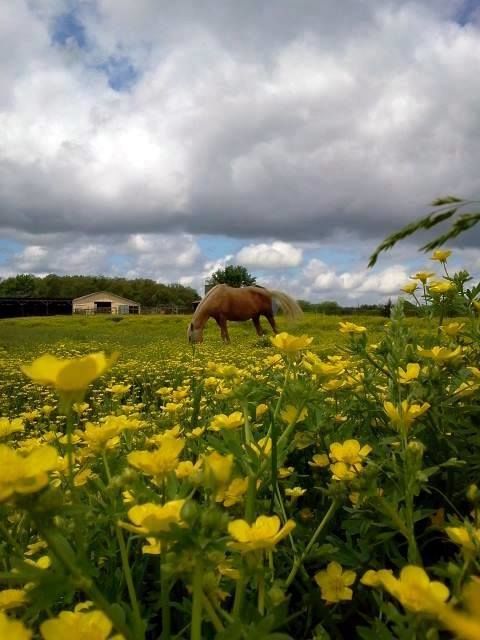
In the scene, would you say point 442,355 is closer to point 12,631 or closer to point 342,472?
point 342,472

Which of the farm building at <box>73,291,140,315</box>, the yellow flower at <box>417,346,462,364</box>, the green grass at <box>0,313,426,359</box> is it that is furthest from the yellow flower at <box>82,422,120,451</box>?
the farm building at <box>73,291,140,315</box>

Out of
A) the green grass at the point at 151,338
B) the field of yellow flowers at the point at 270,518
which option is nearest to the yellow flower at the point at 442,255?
the field of yellow flowers at the point at 270,518

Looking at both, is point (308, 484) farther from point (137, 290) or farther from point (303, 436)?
point (137, 290)

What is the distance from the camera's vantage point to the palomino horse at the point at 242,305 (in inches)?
531

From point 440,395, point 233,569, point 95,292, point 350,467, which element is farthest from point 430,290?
point 95,292

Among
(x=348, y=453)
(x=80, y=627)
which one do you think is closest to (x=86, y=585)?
(x=80, y=627)

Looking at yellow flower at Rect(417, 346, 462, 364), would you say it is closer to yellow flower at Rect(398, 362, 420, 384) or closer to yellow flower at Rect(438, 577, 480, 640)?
yellow flower at Rect(398, 362, 420, 384)

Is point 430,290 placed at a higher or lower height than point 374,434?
higher

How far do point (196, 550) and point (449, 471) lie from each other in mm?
799

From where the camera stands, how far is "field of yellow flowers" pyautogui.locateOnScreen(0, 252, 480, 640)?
0.60m

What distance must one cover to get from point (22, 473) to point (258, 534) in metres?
0.28

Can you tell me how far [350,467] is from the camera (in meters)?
1.02

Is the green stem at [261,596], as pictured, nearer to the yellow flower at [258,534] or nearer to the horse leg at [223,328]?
the yellow flower at [258,534]

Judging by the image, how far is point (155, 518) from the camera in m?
0.63
